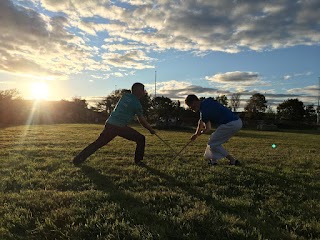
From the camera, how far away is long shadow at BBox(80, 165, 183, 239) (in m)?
3.64

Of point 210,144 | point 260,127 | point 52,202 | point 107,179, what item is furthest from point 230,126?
point 260,127

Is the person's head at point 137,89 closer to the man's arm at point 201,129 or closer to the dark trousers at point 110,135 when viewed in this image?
the dark trousers at point 110,135

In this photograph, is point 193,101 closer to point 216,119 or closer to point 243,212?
point 216,119

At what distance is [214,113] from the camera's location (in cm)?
743

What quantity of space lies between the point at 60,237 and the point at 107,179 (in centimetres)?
274

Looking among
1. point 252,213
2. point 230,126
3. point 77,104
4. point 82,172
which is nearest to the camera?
point 252,213

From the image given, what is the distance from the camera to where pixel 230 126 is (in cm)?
752

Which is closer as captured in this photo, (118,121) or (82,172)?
(82,172)

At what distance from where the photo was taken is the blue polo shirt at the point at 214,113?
7.35m

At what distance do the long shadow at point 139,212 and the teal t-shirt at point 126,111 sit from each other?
1830 millimetres

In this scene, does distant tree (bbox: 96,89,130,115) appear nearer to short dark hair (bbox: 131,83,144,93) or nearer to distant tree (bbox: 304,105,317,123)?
distant tree (bbox: 304,105,317,123)

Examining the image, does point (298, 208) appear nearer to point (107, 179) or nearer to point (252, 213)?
point (252, 213)

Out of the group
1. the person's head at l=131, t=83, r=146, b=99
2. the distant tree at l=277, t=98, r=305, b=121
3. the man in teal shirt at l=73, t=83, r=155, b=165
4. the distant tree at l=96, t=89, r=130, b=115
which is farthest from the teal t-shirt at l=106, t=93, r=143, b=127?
the distant tree at l=277, t=98, r=305, b=121

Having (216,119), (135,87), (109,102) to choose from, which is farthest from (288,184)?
(109,102)
